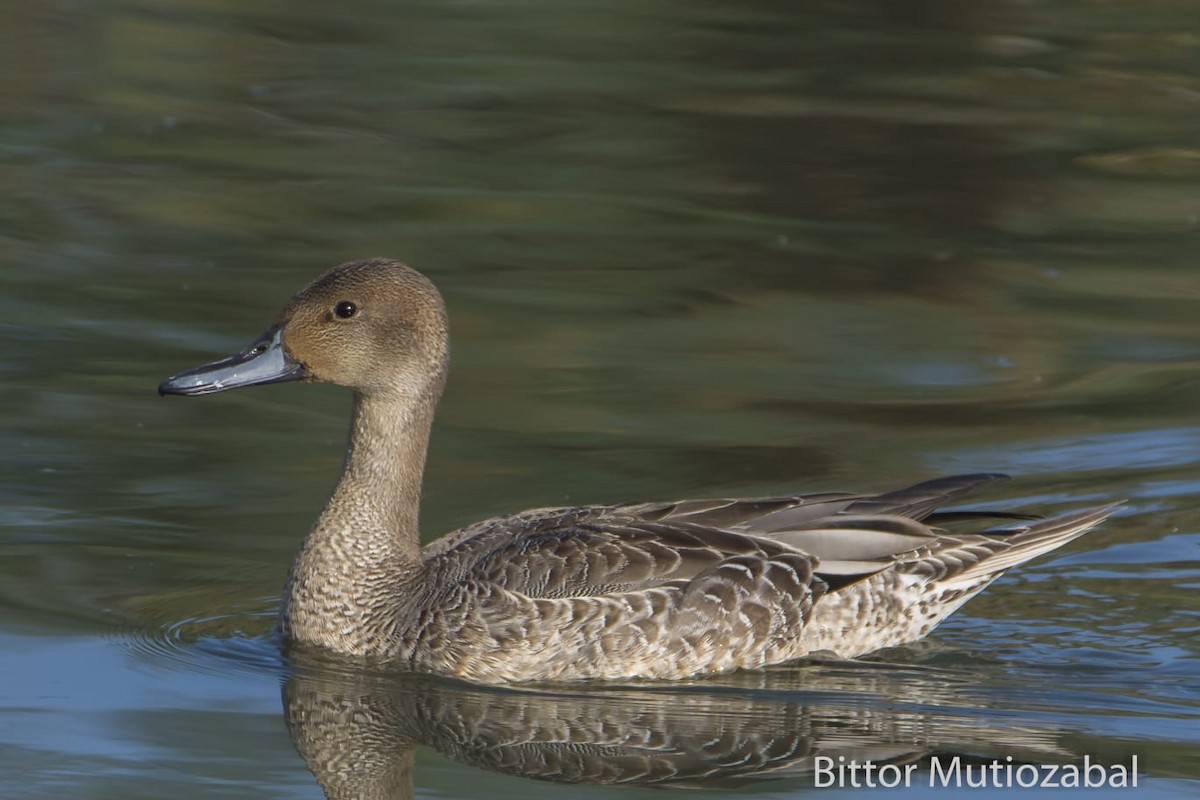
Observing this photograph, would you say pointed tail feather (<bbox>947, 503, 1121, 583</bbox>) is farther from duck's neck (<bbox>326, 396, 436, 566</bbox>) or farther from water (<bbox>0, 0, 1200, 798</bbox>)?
duck's neck (<bbox>326, 396, 436, 566</bbox>)

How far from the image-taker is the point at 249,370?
321 inches

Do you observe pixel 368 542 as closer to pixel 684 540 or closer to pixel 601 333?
pixel 684 540

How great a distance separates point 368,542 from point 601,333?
383 cm

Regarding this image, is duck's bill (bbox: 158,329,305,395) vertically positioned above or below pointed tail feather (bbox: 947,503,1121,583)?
above

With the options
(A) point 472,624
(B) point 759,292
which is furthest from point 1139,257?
(A) point 472,624

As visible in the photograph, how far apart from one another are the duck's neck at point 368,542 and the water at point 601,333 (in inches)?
8.3

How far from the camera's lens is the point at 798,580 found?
817cm

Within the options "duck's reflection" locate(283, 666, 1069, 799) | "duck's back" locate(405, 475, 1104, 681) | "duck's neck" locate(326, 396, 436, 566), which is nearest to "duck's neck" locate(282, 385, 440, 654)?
"duck's neck" locate(326, 396, 436, 566)

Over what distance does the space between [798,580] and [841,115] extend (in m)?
9.23

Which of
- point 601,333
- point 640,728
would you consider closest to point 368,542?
point 640,728

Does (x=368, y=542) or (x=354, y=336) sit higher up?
(x=354, y=336)

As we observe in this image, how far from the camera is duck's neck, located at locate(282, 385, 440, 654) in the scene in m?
8.09

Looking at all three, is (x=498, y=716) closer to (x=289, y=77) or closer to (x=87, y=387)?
(x=87, y=387)

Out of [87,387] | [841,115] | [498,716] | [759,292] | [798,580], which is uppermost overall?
[841,115]
